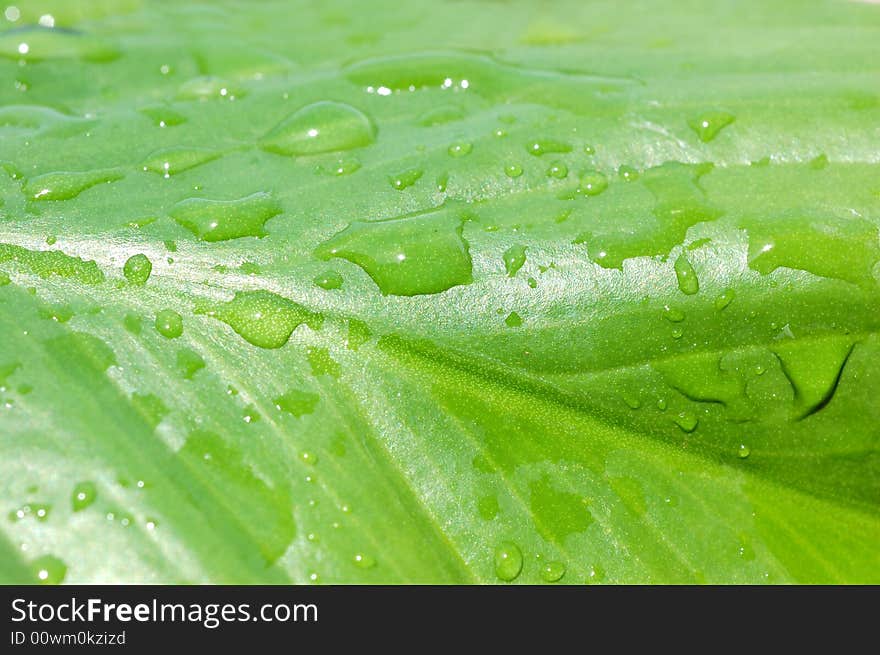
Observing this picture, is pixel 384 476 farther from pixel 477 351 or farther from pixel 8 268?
pixel 8 268

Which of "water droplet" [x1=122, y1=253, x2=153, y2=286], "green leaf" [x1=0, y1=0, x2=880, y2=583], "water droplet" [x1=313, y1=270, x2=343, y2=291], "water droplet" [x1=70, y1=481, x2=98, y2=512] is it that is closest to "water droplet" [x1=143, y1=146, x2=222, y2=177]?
"green leaf" [x1=0, y1=0, x2=880, y2=583]

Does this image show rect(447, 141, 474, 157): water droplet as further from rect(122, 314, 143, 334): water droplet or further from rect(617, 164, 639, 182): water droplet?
rect(122, 314, 143, 334): water droplet

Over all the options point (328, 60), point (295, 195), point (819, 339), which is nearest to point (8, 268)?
point (295, 195)

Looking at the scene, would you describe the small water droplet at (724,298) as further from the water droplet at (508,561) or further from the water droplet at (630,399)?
the water droplet at (508,561)

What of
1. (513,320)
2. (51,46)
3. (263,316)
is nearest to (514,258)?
(513,320)

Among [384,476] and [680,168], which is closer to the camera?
[384,476]

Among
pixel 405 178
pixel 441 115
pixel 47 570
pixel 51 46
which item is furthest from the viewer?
pixel 51 46

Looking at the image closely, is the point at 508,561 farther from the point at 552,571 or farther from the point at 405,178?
the point at 405,178
